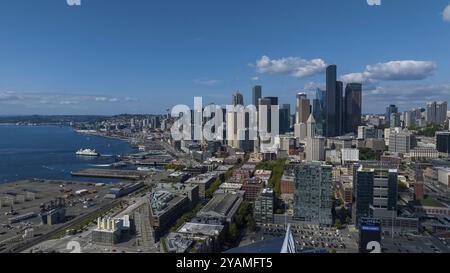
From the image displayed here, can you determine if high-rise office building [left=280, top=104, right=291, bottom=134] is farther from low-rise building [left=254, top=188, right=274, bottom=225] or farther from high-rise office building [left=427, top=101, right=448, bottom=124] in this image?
low-rise building [left=254, top=188, right=274, bottom=225]

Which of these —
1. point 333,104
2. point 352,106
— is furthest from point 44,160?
point 352,106

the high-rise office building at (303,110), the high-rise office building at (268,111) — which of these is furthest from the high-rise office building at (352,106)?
the high-rise office building at (268,111)

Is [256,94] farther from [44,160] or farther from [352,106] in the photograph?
[44,160]

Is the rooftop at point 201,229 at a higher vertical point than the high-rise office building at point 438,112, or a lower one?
lower

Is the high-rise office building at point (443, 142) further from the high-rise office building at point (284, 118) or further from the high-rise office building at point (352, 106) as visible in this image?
the high-rise office building at point (284, 118)
